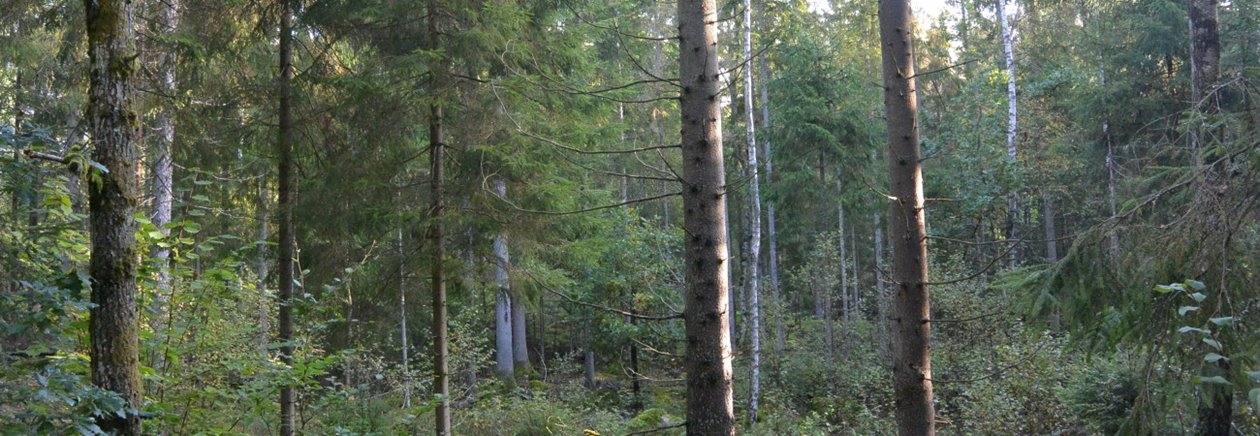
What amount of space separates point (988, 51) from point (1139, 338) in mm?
28729

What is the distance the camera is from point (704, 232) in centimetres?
453

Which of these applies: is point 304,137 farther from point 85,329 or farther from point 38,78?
point 38,78

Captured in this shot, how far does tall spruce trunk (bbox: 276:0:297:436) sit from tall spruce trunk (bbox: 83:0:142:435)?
410 centimetres

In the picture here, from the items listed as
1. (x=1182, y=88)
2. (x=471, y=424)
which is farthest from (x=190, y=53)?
(x=1182, y=88)

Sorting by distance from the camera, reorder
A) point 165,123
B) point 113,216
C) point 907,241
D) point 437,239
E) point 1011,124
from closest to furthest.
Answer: point 113,216 → point 907,241 → point 437,239 → point 165,123 → point 1011,124

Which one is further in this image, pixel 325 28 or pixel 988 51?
pixel 988 51

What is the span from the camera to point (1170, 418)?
7211mm

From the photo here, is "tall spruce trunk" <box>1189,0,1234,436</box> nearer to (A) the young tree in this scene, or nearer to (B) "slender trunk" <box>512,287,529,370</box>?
(A) the young tree

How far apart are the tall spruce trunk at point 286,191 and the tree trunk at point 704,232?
5.26 metres

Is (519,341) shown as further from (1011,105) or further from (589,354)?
(1011,105)

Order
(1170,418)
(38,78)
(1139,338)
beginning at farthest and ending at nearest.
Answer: (38,78) → (1170,418) → (1139,338)

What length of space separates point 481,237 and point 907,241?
185 inches

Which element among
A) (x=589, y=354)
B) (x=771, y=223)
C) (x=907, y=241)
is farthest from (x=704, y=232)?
(x=771, y=223)

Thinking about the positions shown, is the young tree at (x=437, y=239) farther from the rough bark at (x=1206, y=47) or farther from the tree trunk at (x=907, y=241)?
the rough bark at (x=1206, y=47)
